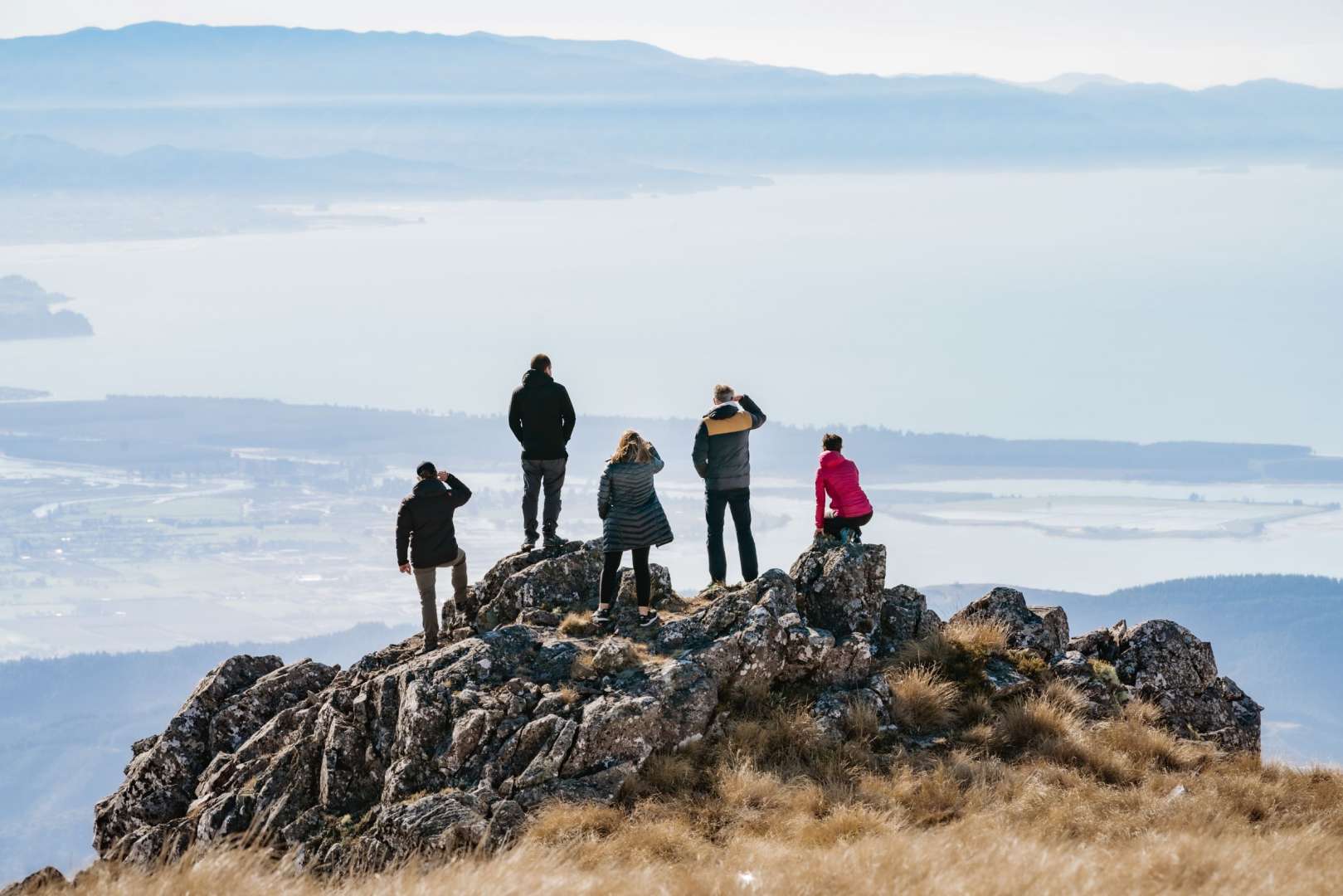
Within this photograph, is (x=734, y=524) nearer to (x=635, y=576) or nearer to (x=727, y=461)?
(x=727, y=461)

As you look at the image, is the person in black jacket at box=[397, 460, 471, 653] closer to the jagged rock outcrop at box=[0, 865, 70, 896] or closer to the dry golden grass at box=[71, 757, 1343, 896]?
the dry golden grass at box=[71, 757, 1343, 896]

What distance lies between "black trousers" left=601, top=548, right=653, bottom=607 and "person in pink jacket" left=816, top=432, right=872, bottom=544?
9.76ft

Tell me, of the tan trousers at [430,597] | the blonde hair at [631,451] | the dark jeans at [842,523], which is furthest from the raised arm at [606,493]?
the dark jeans at [842,523]

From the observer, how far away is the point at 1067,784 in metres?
18.4

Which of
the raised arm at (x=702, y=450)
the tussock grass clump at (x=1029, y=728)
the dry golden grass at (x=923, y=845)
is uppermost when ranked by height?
the raised arm at (x=702, y=450)

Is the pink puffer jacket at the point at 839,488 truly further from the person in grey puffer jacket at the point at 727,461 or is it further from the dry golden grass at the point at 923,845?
the dry golden grass at the point at 923,845

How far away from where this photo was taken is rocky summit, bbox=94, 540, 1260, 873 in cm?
1806

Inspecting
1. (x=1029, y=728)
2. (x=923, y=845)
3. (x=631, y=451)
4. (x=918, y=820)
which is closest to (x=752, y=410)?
(x=631, y=451)

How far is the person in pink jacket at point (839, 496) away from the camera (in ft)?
75.5

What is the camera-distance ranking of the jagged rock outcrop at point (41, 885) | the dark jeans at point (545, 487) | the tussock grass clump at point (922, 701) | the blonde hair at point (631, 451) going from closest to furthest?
the jagged rock outcrop at point (41, 885), the tussock grass clump at point (922, 701), the blonde hair at point (631, 451), the dark jeans at point (545, 487)

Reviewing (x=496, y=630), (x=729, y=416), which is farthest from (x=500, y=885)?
(x=729, y=416)

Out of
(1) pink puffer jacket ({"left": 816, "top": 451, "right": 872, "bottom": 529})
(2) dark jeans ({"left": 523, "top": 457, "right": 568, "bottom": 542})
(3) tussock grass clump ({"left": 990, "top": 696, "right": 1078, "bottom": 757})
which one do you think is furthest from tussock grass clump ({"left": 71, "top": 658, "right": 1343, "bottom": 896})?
(2) dark jeans ({"left": 523, "top": 457, "right": 568, "bottom": 542})

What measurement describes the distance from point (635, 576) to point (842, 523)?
350 centimetres

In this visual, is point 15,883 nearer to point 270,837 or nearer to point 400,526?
point 270,837
